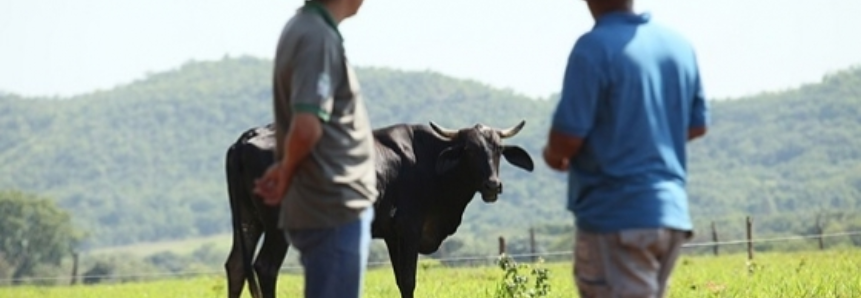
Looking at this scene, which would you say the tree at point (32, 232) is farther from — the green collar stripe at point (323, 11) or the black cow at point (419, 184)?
the green collar stripe at point (323, 11)

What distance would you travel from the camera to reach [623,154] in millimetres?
7414

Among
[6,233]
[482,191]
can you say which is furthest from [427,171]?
[6,233]

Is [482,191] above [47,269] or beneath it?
above

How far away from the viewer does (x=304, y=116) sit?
7.54 meters

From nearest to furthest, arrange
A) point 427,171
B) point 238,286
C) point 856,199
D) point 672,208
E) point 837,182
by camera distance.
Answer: point 672,208 → point 238,286 → point 427,171 → point 856,199 → point 837,182

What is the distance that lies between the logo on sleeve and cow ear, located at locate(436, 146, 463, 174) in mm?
9356

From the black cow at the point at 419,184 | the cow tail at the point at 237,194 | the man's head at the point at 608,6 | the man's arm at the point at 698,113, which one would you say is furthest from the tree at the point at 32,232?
the man's head at the point at 608,6

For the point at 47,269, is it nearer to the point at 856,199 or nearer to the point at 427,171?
the point at 856,199

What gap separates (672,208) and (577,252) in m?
0.42

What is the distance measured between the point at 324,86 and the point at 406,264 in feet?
29.3

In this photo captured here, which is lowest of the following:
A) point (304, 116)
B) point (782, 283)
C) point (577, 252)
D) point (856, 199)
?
point (856, 199)

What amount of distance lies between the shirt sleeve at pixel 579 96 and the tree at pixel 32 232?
11440 centimetres

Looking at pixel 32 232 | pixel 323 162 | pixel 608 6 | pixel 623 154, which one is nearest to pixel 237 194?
pixel 323 162

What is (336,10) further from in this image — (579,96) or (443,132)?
(443,132)
